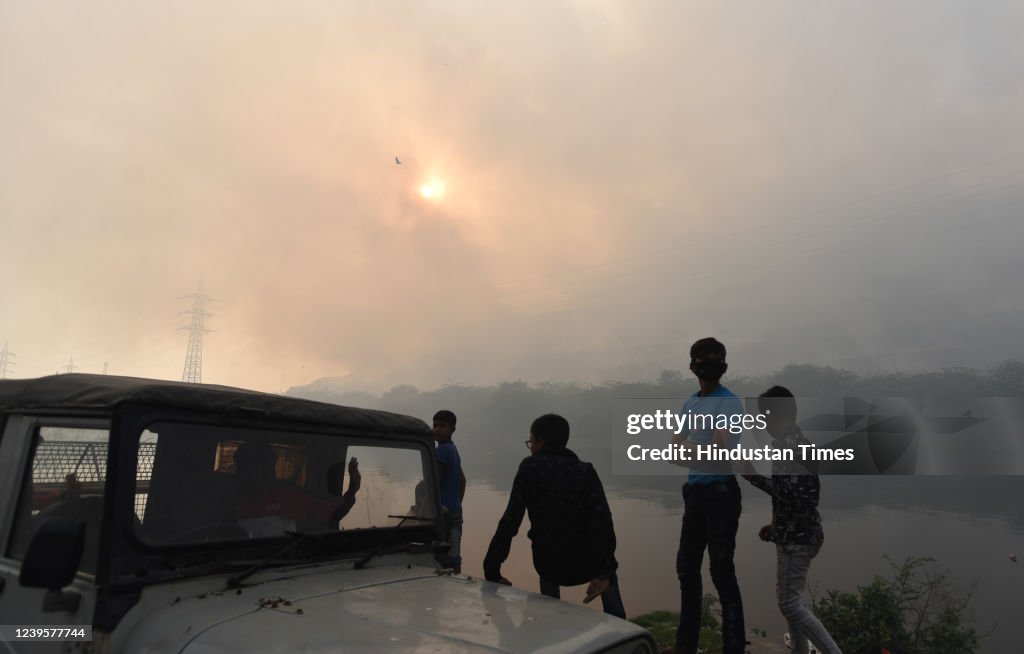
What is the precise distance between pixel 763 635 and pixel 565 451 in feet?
12.6

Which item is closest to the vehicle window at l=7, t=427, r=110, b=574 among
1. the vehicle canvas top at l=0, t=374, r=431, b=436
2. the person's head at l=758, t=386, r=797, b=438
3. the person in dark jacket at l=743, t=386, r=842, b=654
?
the vehicle canvas top at l=0, t=374, r=431, b=436

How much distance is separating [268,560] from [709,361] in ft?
9.14

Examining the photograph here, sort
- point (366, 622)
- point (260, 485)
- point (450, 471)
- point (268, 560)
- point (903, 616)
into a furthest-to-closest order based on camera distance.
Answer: point (450, 471), point (903, 616), point (260, 485), point (268, 560), point (366, 622)

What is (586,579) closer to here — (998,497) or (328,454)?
(328,454)

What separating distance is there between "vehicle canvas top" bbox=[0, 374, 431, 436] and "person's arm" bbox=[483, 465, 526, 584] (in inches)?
41.6

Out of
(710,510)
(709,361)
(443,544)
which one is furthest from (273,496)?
→ (709,361)

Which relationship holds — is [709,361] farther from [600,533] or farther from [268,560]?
[268,560]

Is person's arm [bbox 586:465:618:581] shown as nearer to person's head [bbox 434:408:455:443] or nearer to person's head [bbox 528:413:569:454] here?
person's head [bbox 528:413:569:454]

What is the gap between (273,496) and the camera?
2.84 m

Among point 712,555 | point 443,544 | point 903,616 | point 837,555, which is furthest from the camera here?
point 837,555

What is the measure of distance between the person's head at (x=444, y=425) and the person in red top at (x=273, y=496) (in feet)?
9.33

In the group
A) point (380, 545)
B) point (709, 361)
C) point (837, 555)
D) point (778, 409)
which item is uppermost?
point (709, 361)

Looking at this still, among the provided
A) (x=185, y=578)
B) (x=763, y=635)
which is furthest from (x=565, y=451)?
(x=763, y=635)

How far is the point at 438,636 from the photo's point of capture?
6.75 feet
